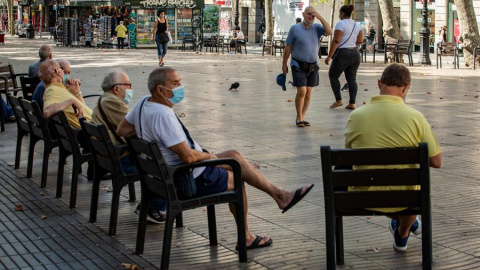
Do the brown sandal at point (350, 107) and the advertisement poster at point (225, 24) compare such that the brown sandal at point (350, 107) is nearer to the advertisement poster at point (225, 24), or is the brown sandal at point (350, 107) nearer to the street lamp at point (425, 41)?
the street lamp at point (425, 41)

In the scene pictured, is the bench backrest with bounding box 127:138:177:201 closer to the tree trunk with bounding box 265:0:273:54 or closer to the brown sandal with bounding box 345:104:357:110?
the brown sandal with bounding box 345:104:357:110

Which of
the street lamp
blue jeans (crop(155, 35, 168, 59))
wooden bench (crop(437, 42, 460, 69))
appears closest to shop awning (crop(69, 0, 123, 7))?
blue jeans (crop(155, 35, 168, 59))

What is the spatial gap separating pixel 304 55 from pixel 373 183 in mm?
7863

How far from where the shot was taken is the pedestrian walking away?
13039mm

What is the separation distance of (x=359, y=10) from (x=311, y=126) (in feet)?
126

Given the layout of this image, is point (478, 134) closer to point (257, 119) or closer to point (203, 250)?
point (257, 119)

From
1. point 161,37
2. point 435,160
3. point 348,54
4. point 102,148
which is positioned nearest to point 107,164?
point 102,148

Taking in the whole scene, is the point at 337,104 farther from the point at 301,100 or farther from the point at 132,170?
the point at 132,170

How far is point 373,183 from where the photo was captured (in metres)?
5.38

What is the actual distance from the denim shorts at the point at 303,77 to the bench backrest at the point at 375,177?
7678 millimetres

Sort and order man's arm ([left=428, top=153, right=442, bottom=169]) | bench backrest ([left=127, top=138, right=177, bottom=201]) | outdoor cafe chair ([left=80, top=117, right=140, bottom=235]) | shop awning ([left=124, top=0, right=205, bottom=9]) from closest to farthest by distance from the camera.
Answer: man's arm ([left=428, top=153, right=442, bottom=169]) < bench backrest ([left=127, top=138, right=177, bottom=201]) < outdoor cafe chair ([left=80, top=117, right=140, bottom=235]) < shop awning ([left=124, top=0, right=205, bottom=9])

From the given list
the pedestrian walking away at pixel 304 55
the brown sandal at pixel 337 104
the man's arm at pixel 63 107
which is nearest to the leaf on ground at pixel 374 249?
the man's arm at pixel 63 107

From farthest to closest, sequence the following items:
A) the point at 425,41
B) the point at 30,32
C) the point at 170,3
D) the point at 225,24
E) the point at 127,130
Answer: the point at 30,32 < the point at 225,24 < the point at 170,3 < the point at 425,41 < the point at 127,130

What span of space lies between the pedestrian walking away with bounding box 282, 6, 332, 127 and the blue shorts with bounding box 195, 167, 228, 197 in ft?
22.9
